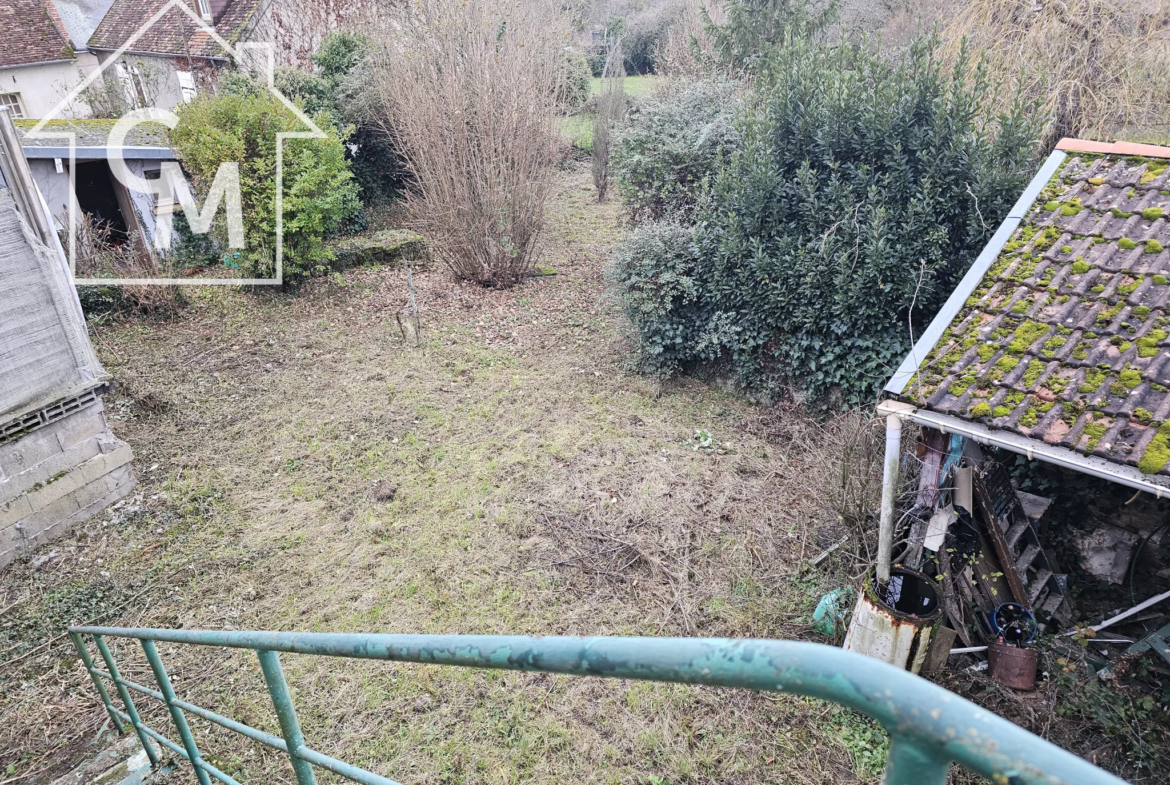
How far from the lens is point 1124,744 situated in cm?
397

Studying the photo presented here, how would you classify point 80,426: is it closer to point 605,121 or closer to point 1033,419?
point 1033,419

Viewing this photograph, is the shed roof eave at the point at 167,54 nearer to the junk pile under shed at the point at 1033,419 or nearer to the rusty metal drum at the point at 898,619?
the junk pile under shed at the point at 1033,419

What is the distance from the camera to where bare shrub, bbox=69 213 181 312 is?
10.2m

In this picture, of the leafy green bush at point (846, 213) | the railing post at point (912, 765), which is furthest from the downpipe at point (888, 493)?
the railing post at point (912, 765)

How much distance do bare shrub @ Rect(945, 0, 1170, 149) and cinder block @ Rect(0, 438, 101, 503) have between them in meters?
11.4

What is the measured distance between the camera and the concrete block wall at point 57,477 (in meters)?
5.49

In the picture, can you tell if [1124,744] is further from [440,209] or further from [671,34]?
[671,34]

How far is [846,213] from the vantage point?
23.5 feet

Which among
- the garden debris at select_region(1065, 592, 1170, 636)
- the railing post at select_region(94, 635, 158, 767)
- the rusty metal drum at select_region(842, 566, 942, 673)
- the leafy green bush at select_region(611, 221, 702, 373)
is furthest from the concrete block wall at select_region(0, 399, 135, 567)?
the garden debris at select_region(1065, 592, 1170, 636)

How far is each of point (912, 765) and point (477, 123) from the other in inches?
455

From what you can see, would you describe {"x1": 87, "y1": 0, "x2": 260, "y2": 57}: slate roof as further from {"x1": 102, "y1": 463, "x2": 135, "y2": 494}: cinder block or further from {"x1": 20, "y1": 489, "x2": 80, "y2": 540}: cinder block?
{"x1": 20, "y1": 489, "x2": 80, "y2": 540}: cinder block

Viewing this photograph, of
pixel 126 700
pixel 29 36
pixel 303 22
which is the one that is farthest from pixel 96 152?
pixel 29 36

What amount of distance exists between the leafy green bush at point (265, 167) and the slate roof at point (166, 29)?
9.17 m

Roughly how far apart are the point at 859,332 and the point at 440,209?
753 centimetres
